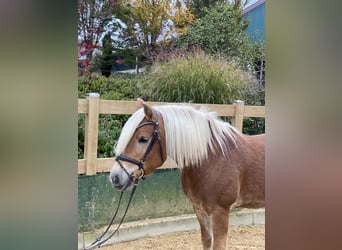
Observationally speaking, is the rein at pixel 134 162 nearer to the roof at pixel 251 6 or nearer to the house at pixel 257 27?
the house at pixel 257 27

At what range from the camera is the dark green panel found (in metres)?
1.45

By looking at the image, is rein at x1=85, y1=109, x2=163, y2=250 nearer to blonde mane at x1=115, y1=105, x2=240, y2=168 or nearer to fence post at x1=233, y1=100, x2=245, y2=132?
blonde mane at x1=115, y1=105, x2=240, y2=168

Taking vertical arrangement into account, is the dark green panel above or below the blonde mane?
below

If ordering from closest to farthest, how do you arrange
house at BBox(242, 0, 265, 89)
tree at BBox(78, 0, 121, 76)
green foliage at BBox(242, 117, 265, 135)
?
tree at BBox(78, 0, 121, 76), house at BBox(242, 0, 265, 89), green foliage at BBox(242, 117, 265, 135)

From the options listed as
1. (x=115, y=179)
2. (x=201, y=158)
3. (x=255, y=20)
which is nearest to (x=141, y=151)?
(x=115, y=179)

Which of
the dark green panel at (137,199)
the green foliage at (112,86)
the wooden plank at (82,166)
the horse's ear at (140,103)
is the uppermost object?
the green foliage at (112,86)

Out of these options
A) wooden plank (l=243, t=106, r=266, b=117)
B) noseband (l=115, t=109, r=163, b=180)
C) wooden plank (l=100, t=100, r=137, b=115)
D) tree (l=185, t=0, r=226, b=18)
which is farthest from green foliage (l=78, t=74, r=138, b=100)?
wooden plank (l=243, t=106, r=266, b=117)

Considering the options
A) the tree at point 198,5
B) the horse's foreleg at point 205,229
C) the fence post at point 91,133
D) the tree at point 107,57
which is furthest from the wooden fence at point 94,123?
the tree at point 198,5

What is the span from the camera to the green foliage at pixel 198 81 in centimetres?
151

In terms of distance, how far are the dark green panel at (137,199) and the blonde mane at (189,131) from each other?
3.8 inches
